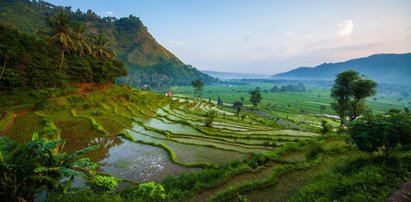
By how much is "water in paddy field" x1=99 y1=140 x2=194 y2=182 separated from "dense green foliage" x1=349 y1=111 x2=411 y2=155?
940 cm

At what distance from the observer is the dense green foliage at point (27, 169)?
5.29m

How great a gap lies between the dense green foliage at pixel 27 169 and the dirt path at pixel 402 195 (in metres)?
9.73

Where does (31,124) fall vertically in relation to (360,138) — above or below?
below

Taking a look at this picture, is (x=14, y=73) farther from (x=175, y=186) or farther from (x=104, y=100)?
(x=175, y=186)

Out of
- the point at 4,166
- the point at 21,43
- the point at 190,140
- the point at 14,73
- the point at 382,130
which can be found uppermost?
the point at 21,43

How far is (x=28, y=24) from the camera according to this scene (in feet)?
301

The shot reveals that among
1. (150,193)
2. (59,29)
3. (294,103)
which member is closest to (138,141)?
(150,193)

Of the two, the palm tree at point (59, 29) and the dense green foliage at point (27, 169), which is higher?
the palm tree at point (59, 29)

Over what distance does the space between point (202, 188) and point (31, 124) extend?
18.0 metres

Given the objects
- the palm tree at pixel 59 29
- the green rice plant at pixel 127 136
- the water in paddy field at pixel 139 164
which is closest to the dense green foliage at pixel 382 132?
the water in paddy field at pixel 139 164

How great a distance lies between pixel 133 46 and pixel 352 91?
17689 centimetres

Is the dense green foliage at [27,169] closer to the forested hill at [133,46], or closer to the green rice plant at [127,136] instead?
the green rice plant at [127,136]

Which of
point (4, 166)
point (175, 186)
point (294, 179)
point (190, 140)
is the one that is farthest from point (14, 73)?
point (294, 179)

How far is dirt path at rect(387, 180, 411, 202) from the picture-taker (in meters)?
5.21
